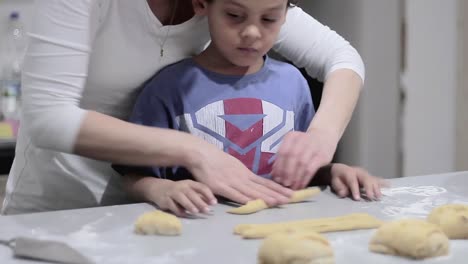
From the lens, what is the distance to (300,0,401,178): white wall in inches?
80.3

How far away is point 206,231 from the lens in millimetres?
880

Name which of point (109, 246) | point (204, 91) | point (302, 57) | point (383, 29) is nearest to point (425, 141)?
Answer: point (383, 29)

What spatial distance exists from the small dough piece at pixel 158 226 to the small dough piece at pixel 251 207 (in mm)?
113

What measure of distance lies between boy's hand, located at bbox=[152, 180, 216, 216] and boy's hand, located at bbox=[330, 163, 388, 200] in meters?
0.21

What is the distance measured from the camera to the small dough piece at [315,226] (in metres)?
0.85

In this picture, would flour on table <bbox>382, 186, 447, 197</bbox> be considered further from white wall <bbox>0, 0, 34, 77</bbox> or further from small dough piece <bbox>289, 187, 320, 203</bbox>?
white wall <bbox>0, 0, 34, 77</bbox>

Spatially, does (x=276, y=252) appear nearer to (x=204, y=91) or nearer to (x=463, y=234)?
(x=463, y=234)

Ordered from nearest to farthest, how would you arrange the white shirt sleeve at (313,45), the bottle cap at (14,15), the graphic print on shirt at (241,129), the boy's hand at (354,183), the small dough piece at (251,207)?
the small dough piece at (251,207) < the boy's hand at (354,183) < the graphic print on shirt at (241,129) < the white shirt sleeve at (313,45) < the bottle cap at (14,15)

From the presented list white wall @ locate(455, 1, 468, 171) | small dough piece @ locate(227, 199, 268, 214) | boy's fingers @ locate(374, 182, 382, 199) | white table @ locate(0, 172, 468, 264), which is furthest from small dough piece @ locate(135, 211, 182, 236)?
white wall @ locate(455, 1, 468, 171)

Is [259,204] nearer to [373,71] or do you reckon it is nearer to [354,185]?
[354,185]

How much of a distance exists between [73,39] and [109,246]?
32 centimetres

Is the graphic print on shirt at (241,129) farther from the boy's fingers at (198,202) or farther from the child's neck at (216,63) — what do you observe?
the boy's fingers at (198,202)

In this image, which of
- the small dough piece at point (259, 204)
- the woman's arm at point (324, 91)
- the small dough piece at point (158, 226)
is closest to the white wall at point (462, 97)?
the woman's arm at point (324, 91)

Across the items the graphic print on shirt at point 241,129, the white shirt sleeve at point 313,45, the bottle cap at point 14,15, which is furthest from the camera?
the bottle cap at point 14,15
